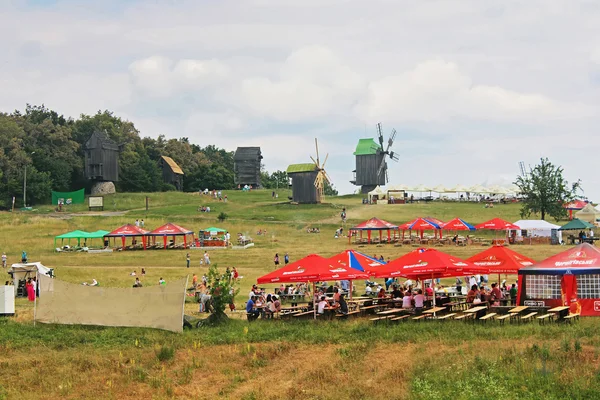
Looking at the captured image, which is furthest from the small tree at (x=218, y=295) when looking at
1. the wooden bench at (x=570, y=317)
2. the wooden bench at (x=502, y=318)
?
the wooden bench at (x=570, y=317)

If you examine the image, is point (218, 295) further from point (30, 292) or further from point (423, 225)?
point (423, 225)

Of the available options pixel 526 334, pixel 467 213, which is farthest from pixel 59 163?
pixel 526 334

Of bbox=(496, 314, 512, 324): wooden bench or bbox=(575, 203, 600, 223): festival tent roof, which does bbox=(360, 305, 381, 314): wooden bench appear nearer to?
bbox=(496, 314, 512, 324): wooden bench

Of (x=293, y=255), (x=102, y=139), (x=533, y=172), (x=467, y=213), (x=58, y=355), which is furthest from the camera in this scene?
(x=102, y=139)

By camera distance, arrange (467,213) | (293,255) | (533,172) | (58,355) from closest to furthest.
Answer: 1. (58,355)
2. (293,255)
3. (533,172)
4. (467,213)

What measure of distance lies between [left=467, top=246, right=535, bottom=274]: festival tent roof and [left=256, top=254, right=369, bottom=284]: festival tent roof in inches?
179

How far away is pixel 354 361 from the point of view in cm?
2014

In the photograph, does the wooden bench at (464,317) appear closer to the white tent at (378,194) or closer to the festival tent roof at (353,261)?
the festival tent roof at (353,261)

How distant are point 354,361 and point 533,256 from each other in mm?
30777

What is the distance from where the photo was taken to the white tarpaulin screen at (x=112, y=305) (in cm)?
2355

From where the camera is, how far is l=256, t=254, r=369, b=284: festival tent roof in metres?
24.9

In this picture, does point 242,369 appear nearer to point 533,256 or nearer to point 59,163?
point 533,256

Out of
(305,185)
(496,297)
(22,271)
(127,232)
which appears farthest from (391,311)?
(305,185)

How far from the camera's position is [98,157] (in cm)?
10744
